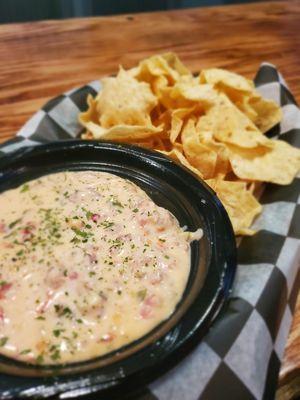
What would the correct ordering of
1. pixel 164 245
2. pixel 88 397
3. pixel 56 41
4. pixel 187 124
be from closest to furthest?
1. pixel 88 397
2. pixel 164 245
3. pixel 187 124
4. pixel 56 41

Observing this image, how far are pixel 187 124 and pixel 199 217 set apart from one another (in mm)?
632

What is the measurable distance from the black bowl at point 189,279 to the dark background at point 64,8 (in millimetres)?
3689

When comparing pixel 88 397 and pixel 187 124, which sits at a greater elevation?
pixel 187 124

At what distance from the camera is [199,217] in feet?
5.26

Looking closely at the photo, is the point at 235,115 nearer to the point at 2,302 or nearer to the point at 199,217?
the point at 199,217

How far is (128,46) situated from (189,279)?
7.51ft

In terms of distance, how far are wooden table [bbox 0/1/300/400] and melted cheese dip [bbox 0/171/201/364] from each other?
0.96 m

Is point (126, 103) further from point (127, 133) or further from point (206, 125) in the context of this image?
point (206, 125)

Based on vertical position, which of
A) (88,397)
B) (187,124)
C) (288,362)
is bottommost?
(288,362)

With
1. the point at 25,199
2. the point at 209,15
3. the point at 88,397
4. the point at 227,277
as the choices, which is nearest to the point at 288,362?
the point at 227,277

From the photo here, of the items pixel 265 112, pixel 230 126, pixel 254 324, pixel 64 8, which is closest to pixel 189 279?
pixel 254 324

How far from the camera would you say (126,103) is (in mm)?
2176

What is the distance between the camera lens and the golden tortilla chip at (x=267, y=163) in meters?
1.99

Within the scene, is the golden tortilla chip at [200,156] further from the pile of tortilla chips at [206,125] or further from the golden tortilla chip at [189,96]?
the golden tortilla chip at [189,96]
